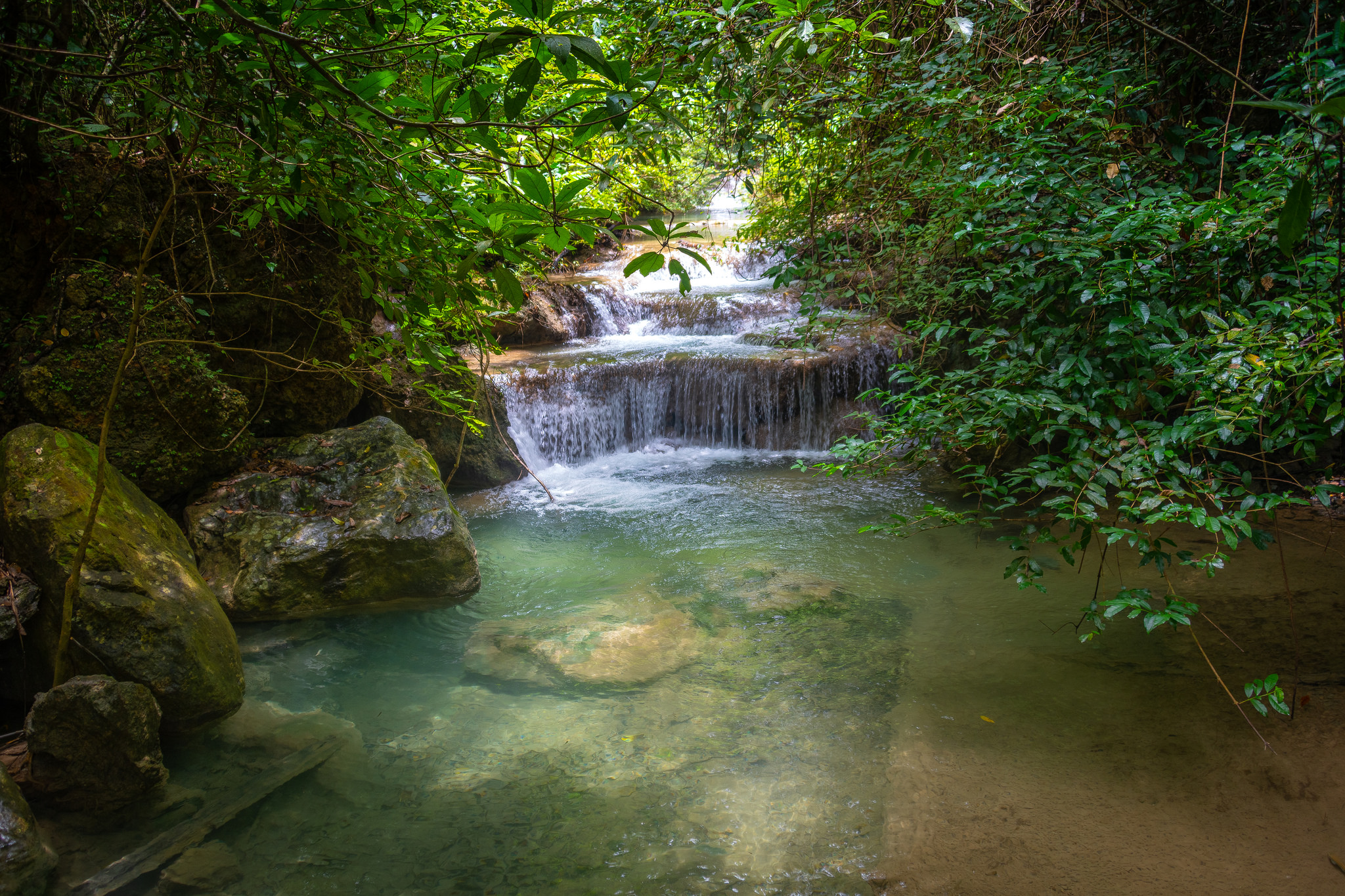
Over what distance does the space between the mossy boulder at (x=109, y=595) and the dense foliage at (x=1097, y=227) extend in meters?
3.18

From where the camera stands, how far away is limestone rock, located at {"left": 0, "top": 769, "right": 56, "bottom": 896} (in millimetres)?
2201

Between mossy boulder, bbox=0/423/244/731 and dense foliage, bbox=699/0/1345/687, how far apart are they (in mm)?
3178

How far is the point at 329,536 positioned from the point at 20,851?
237cm

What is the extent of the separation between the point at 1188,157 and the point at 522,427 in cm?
639

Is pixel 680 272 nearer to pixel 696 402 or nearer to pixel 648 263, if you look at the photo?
pixel 648 263

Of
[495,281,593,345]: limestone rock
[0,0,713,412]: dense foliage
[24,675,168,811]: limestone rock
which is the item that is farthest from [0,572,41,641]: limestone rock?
[495,281,593,345]: limestone rock

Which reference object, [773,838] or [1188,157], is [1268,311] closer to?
[1188,157]

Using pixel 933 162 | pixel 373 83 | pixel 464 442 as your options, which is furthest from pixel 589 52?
pixel 464 442

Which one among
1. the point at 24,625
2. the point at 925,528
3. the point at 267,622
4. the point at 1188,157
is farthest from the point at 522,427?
the point at 1188,157

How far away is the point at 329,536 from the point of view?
450 cm

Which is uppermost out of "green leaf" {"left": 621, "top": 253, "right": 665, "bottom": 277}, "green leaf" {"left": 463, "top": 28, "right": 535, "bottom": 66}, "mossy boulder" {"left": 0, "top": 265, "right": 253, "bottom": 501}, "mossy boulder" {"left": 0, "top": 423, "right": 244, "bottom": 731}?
"green leaf" {"left": 463, "top": 28, "right": 535, "bottom": 66}

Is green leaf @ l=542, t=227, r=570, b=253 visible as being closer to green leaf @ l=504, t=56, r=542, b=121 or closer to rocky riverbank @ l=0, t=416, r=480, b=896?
green leaf @ l=504, t=56, r=542, b=121

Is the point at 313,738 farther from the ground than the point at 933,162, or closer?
closer

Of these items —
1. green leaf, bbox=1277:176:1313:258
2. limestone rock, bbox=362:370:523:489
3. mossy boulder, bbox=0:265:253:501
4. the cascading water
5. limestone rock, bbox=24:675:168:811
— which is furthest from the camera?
the cascading water
